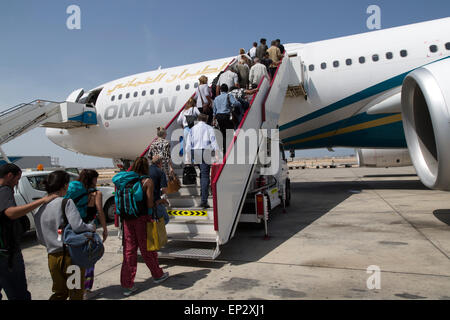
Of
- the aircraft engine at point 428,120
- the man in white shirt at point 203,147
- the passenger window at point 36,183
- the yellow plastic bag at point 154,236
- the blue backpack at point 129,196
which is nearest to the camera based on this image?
the blue backpack at point 129,196

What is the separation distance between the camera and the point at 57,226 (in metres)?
2.83

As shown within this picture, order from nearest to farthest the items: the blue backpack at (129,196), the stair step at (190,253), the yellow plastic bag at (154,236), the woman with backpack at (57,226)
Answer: the woman with backpack at (57,226), the blue backpack at (129,196), the yellow plastic bag at (154,236), the stair step at (190,253)

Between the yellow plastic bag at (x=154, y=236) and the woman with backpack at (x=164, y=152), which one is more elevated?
the woman with backpack at (x=164, y=152)

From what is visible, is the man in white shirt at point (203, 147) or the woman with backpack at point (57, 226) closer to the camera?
the woman with backpack at point (57, 226)

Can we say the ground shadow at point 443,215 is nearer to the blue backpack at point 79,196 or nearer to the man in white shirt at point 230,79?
the man in white shirt at point 230,79

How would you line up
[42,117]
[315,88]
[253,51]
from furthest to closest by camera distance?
[42,117]
[315,88]
[253,51]

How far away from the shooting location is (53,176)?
9.57ft

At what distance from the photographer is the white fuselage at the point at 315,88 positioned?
9406 millimetres

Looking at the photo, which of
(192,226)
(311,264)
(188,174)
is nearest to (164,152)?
(188,174)

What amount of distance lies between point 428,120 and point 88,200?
716 centimetres

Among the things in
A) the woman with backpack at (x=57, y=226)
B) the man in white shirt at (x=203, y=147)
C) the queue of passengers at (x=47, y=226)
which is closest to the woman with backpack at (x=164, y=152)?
the man in white shirt at (x=203, y=147)

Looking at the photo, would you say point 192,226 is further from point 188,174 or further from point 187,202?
point 188,174

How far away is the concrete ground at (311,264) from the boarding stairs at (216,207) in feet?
1.12
